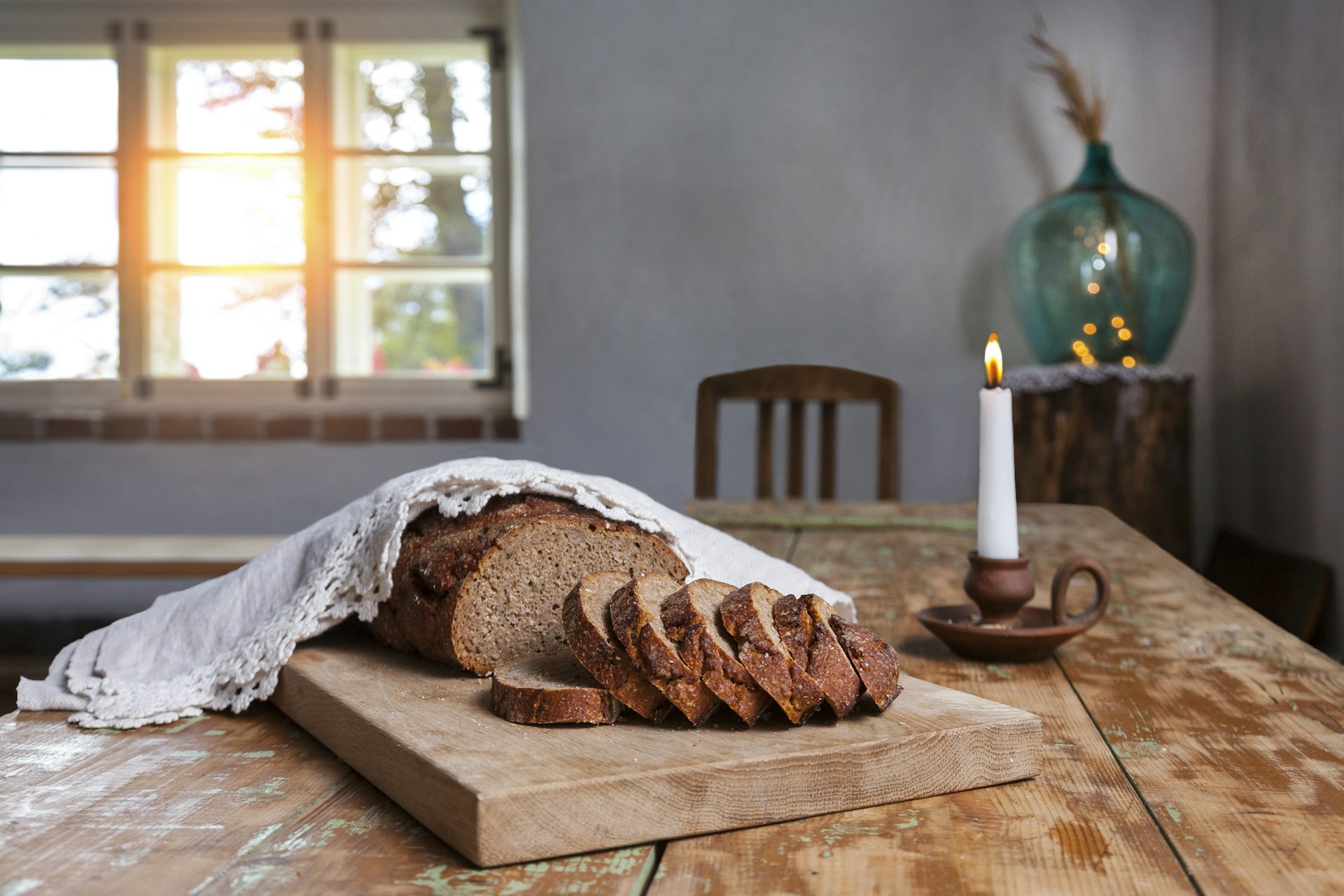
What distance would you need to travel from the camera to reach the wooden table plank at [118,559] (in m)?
2.55

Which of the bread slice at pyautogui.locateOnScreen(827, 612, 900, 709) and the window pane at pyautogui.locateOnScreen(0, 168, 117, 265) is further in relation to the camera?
the window pane at pyautogui.locateOnScreen(0, 168, 117, 265)

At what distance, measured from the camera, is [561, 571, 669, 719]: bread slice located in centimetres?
66

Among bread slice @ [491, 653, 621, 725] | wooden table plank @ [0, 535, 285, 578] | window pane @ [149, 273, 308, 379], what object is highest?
window pane @ [149, 273, 308, 379]

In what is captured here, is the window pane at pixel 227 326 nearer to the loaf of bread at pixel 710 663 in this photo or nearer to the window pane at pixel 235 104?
the window pane at pixel 235 104

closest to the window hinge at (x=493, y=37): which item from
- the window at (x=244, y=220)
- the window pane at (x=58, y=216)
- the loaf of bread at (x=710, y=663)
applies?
the window at (x=244, y=220)

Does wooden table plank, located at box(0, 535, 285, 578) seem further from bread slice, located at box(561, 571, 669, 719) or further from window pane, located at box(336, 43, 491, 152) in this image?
bread slice, located at box(561, 571, 669, 719)

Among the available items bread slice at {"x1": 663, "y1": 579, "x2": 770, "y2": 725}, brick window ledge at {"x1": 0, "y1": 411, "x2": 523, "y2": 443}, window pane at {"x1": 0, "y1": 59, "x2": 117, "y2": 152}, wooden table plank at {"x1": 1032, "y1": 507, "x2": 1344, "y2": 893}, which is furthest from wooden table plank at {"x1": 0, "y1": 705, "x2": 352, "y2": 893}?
window pane at {"x1": 0, "y1": 59, "x2": 117, "y2": 152}

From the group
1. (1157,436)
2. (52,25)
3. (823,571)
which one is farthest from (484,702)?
(52,25)

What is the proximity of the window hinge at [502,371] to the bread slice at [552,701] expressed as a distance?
303 cm

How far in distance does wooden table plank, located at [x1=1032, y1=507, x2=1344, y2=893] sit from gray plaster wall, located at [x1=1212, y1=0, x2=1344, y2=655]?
5.67ft

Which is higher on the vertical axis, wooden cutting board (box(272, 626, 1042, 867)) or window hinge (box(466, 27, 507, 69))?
window hinge (box(466, 27, 507, 69))

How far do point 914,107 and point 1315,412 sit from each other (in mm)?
1514

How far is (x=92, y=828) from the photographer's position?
0.55 m

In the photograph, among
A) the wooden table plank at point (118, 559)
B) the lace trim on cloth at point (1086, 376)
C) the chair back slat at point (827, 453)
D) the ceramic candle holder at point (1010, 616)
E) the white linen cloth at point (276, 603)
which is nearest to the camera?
the white linen cloth at point (276, 603)
